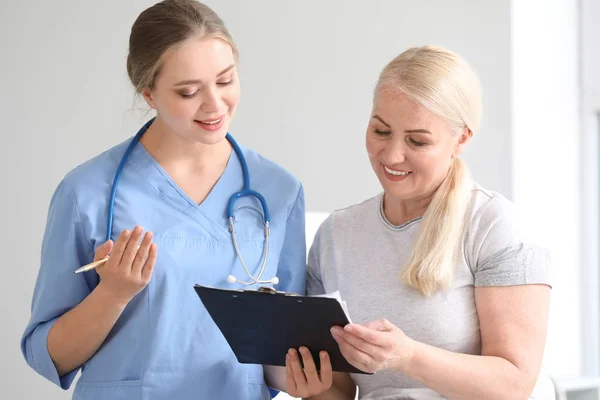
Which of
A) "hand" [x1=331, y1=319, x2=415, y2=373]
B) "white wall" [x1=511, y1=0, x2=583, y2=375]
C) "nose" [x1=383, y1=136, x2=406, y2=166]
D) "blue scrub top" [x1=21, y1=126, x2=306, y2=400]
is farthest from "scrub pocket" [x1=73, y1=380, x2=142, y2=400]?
"white wall" [x1=511, y1=0, x2=583, y2=375]

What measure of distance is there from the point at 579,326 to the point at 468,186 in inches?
100

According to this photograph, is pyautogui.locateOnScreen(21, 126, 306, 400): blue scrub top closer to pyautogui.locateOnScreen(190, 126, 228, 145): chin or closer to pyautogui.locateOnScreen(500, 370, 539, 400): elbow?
pyautogui.locateOnScreen(190, 126, 228, 145): chin

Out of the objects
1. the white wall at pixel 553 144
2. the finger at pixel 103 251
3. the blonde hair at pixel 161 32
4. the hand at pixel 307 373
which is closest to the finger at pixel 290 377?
the hand at pixel 307 373

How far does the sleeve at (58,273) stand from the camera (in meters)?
1.49

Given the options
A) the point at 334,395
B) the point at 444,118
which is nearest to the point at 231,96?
the point at 444,118

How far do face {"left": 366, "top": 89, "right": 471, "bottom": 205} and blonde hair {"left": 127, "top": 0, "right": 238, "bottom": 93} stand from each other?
1.10 ft

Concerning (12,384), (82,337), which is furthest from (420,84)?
(12,384)

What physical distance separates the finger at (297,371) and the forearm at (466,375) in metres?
0.19

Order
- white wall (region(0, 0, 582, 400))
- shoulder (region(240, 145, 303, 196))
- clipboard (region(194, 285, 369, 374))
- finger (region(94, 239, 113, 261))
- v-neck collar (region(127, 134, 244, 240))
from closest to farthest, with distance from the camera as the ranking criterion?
clipboard (region(194, 285, 369, 374)), finger (region(94, 239, 113, 261)), v-neck collar (region(127, 134, 244, 240)), shoulder (region(240, 145, 303, 196)), white wall (region(0, 0, 582, 400))

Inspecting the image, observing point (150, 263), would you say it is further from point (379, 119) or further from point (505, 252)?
point (505, 252)

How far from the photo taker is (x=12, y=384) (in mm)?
2324

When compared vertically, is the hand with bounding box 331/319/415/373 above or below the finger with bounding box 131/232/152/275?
below

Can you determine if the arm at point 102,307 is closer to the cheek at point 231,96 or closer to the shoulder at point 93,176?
the shoulder at point 93,176

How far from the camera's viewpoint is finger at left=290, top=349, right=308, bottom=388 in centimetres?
145
